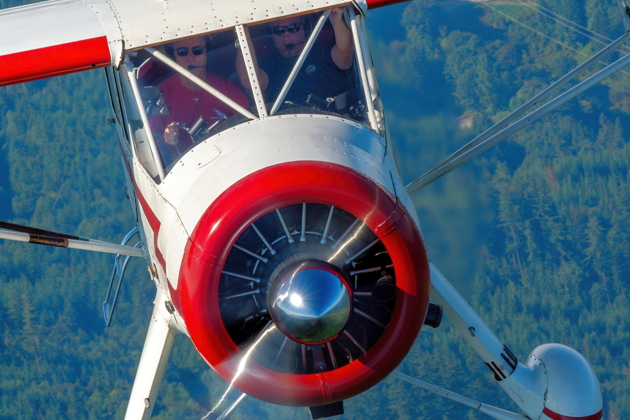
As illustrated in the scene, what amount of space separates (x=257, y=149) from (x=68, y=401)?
20925mm

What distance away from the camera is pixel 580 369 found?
7.89m

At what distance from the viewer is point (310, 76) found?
5832 millimetres

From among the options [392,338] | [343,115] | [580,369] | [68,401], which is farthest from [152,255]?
[68,401]

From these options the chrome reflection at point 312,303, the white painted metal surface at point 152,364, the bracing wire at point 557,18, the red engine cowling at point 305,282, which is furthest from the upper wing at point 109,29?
the bracing wire at point 557,18

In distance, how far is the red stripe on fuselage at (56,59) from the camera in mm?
5832

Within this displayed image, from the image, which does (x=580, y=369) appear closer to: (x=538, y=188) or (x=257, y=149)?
(x=257, y=149)

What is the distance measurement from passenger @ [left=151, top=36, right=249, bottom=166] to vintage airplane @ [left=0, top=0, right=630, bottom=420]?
2 cm

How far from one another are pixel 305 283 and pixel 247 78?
184 centimetres

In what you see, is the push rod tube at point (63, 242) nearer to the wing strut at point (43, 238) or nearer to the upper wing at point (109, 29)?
the wing strut at point (43, 238)

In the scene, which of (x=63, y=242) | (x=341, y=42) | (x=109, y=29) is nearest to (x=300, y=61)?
(x=341, y=42)

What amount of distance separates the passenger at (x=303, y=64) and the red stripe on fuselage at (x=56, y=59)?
93 centimetres

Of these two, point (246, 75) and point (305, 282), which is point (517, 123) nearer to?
point (246, 75)

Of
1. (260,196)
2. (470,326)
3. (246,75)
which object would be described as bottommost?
(260,196)

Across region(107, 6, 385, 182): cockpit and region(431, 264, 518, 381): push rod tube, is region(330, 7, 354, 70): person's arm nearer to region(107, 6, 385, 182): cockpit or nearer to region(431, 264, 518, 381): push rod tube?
region(107, 6, 385, 182): cockpit
